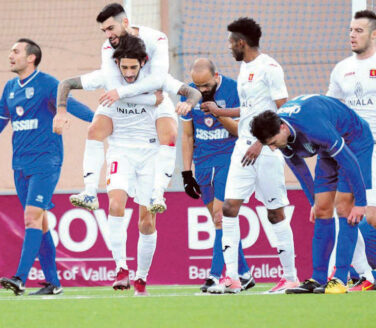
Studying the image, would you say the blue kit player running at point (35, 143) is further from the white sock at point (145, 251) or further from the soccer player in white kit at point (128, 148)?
the white sock at point (145, 251)

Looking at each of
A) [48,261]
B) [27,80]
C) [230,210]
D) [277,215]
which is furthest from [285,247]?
[27,80]

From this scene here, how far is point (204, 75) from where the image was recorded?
7984 millimetres

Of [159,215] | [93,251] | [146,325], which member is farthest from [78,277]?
[146,325]

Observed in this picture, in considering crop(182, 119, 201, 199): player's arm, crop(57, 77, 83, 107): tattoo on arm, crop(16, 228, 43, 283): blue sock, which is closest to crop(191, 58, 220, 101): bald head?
crop(182, 119, 201, 199): player's arm

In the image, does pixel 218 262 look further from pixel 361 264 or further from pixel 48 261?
pixel 48 261

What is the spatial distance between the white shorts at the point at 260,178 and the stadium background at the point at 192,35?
4.88 metres

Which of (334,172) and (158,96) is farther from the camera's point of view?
(158,96)

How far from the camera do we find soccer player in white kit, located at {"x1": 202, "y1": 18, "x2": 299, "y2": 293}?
7223 millimetres

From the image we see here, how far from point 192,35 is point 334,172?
605 cm

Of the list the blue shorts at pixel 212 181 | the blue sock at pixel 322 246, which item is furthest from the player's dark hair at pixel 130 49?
the blue sock at pixel 322 246

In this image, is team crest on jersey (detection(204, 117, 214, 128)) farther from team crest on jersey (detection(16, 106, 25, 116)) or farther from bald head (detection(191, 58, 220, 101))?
team crest on jersey (detection(16, 106, 25, 116))

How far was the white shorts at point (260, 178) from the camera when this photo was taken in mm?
7215

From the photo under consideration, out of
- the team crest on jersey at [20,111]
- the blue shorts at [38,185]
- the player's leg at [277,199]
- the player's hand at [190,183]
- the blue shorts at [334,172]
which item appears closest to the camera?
the blue shorts at [334,172]

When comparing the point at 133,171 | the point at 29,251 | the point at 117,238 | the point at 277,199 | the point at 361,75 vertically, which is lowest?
the point at 29,251
